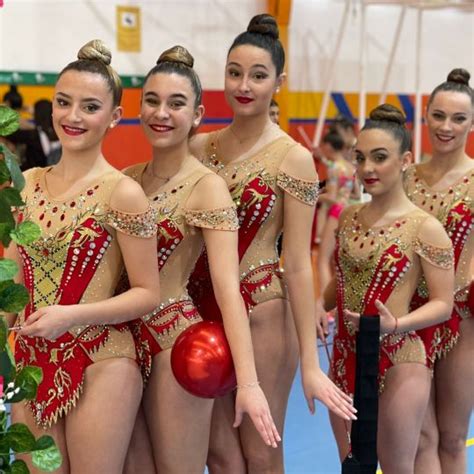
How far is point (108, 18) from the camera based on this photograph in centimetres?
857

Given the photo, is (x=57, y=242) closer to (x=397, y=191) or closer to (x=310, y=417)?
(x=397, y=191)

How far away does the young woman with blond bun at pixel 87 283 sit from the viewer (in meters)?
2.51

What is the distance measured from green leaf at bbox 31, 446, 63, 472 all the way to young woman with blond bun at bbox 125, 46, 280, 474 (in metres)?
0.81


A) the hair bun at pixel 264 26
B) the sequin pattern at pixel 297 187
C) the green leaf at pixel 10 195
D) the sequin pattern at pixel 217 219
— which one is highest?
the hair bun at pixel 264 26

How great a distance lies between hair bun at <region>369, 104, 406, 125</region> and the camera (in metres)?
3.25

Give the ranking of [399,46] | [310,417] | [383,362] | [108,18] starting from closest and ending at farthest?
1. [383,362]
2. [310,417]
3. [108,18]
4. [399,46]

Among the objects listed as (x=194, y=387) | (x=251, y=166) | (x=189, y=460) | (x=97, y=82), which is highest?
(x=97, y=82)

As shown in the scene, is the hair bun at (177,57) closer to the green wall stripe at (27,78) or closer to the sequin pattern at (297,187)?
the sequin pattern at (297,187)

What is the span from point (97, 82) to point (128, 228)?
1.37 ft

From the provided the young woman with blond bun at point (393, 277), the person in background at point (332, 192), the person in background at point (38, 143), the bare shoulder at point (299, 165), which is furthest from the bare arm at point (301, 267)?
the person in background at point (38, 143)

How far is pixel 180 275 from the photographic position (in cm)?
278

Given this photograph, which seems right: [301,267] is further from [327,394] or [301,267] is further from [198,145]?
[198,145]

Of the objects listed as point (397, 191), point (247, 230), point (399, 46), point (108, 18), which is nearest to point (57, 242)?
point (247, 230)

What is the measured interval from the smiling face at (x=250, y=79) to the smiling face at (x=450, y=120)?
838mm
